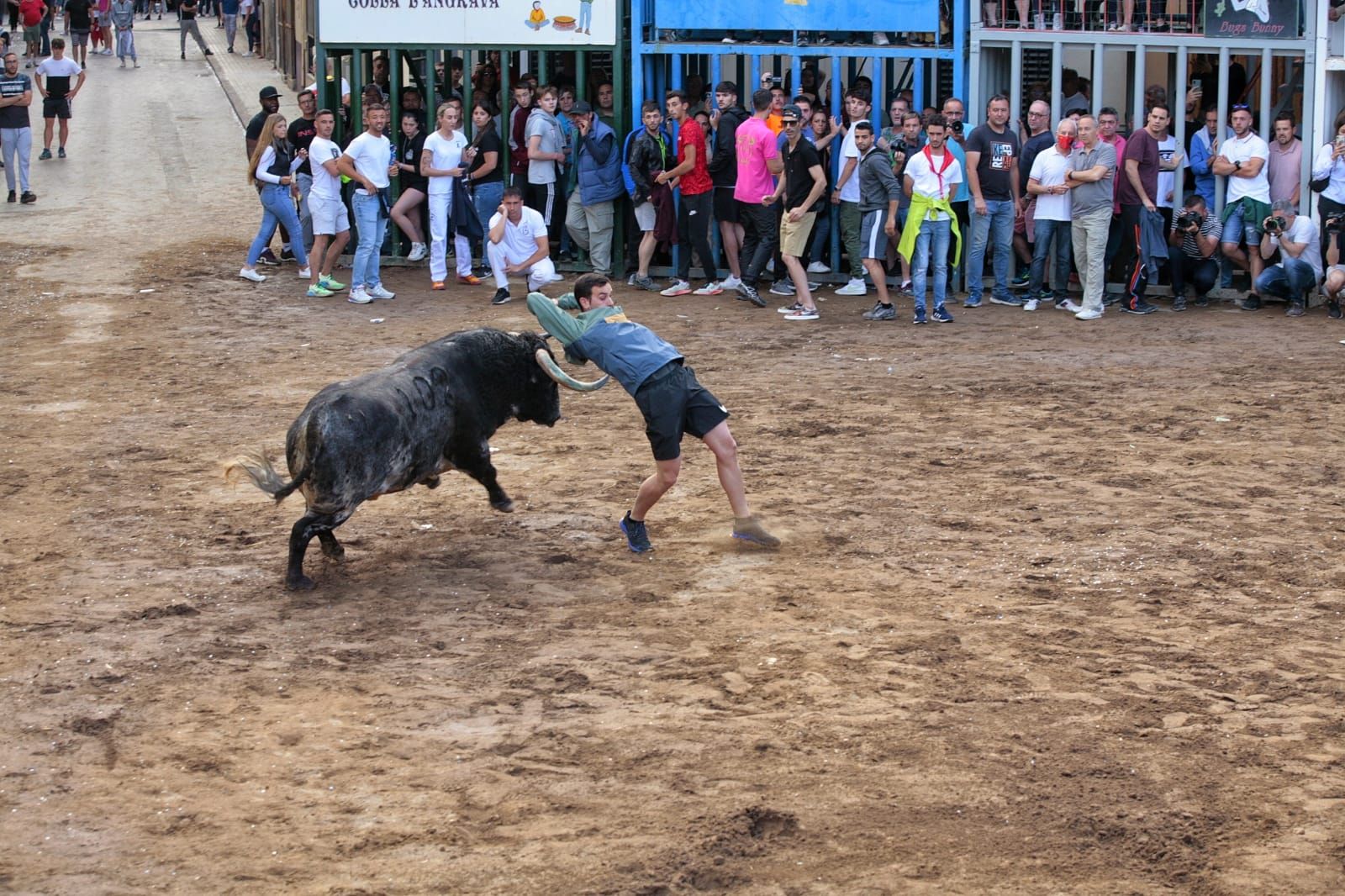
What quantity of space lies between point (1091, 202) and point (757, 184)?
9.90 ft

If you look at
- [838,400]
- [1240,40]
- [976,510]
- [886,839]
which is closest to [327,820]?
[886,839]

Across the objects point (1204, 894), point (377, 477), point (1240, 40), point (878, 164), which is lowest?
point (1204, 894)

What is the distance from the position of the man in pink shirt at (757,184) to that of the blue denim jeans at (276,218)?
4.38 metres

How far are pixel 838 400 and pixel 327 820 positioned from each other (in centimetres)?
665

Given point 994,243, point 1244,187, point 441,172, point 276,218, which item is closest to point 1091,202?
point 994,243

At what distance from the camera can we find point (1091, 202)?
46.5 ft

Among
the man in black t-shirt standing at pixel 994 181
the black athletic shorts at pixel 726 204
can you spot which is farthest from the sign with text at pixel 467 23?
the man in black t-shirt standing at pixel 994 181

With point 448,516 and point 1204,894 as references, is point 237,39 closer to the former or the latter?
point 448,516

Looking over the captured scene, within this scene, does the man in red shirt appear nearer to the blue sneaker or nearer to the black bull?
the black bull

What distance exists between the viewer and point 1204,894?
509 cm

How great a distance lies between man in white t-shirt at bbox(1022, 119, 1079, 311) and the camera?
565 inches

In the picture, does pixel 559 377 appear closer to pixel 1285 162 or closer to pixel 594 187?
pixel 594 187

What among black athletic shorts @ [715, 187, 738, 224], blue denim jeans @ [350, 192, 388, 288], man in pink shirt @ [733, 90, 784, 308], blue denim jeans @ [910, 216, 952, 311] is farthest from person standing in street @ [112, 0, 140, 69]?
blue denim jeans @ [910, 216, 952, 311]

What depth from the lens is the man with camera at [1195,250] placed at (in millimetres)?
14570
